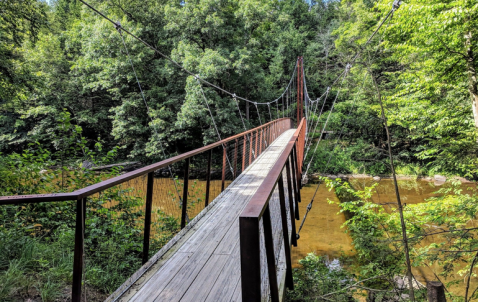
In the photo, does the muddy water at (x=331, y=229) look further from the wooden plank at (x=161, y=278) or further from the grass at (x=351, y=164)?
the wooden plank at (x=161, y=278)

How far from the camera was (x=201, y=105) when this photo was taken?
36.4 ft

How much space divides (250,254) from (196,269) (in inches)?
43.2

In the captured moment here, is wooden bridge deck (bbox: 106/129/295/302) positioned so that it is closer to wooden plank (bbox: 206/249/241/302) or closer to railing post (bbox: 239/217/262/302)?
wooden plank (bbox: 206/249/241/302)

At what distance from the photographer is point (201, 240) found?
6.49 ft

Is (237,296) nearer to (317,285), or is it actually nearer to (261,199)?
(261,199)

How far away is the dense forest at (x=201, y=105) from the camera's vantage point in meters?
2.55

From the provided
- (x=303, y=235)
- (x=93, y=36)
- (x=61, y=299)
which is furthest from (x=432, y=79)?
(x=93, y=36)

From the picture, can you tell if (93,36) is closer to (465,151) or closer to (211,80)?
(211,80)

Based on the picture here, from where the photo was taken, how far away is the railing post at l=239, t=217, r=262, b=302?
63cm

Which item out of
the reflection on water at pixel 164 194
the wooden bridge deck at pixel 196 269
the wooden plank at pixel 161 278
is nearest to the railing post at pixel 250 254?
the wooden bridge deck at pixel 196 269

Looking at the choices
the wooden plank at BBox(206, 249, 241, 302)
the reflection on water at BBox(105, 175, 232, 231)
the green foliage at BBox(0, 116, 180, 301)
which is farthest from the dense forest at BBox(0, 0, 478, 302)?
the wooden plank at BBox(206, 249, 241, 302)

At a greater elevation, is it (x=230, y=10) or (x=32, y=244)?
(x=230, y=10)

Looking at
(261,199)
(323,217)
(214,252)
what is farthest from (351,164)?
(261,199)

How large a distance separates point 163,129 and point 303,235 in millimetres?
8122
